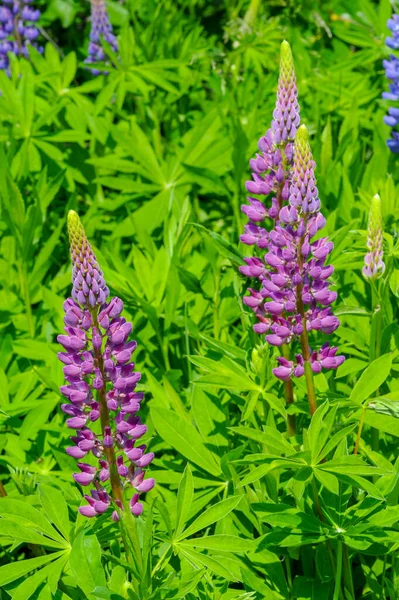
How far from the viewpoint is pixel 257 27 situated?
4406 mm

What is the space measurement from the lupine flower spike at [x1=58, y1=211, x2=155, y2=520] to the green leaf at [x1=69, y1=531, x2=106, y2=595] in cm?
8

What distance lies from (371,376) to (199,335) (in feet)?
2.01

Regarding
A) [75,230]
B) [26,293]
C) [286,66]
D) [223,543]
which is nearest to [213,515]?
[223,543]

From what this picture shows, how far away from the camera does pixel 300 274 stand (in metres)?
1.98

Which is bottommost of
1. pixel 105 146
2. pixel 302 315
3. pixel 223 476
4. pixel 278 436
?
pixel 223 476

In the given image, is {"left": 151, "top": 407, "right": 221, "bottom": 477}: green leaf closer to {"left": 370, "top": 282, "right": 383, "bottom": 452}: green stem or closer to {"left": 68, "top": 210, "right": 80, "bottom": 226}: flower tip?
{"left": 370, "top": 282, "right": 383, "bottom": 452}: green stem

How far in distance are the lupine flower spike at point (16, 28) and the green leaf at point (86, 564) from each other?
10.4 ft

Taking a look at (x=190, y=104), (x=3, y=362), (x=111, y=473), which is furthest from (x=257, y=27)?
(x=111, y=473)

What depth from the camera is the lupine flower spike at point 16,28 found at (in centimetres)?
440

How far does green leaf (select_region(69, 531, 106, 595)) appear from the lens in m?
1.77

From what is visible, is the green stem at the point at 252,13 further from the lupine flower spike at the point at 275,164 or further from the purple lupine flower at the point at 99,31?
the lupine flower spike at the point at 275,164

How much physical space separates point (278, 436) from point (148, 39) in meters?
2.86

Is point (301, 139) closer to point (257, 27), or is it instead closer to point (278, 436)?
point (278, 436)

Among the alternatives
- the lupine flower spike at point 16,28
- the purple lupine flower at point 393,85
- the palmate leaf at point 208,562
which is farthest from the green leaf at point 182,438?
the lupine flower spike at point 16,28
